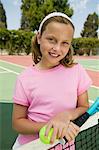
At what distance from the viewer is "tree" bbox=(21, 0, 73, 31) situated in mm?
1301

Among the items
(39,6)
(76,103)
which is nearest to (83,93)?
(76,103)

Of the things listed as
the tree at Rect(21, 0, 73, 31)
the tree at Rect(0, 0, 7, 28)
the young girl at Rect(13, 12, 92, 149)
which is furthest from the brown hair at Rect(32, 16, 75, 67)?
the tree at Rect(0, 0, 7, 28)

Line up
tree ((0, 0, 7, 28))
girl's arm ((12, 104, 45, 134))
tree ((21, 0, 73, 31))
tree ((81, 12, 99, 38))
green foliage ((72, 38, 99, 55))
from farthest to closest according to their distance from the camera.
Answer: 1. tree ((81, 12, 99, 38))
2. green foliage ((72, 38, 99, 55))
3. tree ((0, 0, 7, 28))
4. tree ((21, 0, 73, 31))
5. girl's arm ((12, 104, 45, 134))

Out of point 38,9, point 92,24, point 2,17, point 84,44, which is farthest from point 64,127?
point 84,44

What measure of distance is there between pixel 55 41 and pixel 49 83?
3.5 inches

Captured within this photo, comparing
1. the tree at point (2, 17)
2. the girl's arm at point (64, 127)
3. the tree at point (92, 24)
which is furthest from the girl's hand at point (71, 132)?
the tree at point (92, 24)

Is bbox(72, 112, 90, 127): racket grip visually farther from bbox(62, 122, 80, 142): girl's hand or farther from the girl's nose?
the girl's nose

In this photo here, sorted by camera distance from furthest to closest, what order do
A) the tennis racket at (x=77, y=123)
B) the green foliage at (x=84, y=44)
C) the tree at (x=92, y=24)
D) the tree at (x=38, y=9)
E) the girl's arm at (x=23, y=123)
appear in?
the tree at (x=92, y=24), the green foliage at (x=84, y=44), the tree at (x=38, y=9), the girl's arm at (x=23, y=123), the tennis racket at (x=77, y=123)

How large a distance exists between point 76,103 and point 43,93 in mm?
67

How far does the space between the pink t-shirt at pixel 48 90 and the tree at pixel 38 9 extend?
2.07ft

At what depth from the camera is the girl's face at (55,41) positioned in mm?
625

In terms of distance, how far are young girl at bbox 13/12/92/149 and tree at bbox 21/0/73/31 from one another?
2.07 ft

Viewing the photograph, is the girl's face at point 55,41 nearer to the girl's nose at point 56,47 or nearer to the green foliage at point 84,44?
the girl's nose at point 56,47

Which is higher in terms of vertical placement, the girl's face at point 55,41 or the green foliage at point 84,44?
the girl's face at point 55,41
